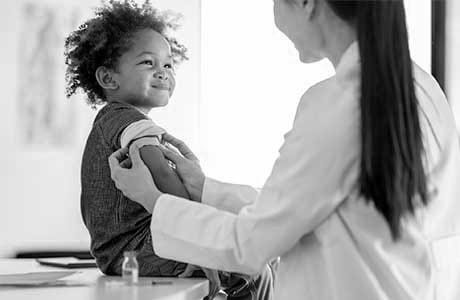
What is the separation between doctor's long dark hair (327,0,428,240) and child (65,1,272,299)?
58 cm

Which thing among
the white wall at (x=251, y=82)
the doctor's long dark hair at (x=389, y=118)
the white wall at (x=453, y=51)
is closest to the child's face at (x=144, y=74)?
the doctor's long dark hair at (x=389, y=118)

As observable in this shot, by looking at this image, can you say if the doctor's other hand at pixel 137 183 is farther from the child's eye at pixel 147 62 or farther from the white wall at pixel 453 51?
the white wall at pixel 453 51

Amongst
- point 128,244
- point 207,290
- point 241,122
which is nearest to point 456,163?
point 207,290

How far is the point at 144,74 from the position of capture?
73.2 inches

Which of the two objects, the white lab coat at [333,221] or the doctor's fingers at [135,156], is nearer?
the white lab coat at [333,221]

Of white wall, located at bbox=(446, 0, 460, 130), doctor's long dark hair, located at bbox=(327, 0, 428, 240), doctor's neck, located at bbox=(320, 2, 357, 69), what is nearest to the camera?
doctor's long dark hair, located at bbox=(327, 0, 428, 240)

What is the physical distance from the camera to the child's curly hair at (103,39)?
1896mm

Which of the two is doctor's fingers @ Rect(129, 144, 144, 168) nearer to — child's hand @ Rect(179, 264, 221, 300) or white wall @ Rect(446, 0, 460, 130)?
child's hand @ Rect(179, 264, 221, 300)

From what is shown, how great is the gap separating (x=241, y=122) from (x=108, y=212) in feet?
6.49

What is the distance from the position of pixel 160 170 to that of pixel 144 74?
0.29 meters

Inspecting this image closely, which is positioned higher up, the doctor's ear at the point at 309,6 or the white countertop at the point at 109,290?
the doctor's ear at the point at 309,6

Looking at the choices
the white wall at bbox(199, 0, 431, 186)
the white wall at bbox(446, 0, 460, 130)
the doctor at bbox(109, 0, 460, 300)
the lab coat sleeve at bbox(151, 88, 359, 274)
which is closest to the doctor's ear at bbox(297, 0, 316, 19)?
the doctor at bbox(109, 0, 460, 300)

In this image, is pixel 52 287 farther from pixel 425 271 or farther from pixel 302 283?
pixel 425 271

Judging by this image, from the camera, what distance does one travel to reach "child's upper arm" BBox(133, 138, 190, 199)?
65.5 inches
